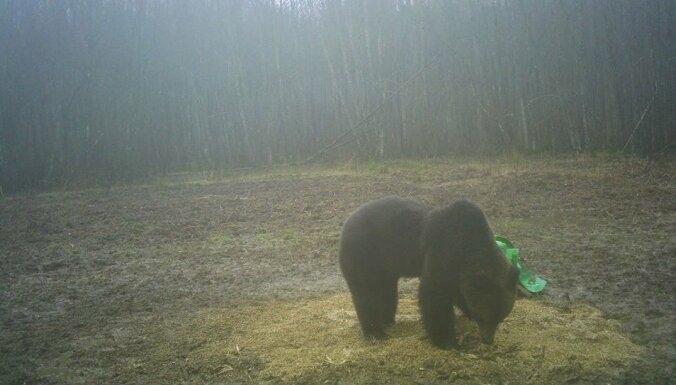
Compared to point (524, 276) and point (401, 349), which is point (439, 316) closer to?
point (401, 349)

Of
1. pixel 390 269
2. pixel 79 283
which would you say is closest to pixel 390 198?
pixel 390 269

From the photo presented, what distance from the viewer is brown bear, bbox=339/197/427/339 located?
4219mm

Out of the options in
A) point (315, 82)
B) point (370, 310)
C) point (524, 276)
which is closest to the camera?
point (370, 310)

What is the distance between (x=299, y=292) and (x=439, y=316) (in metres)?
1.90

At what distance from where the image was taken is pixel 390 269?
4309mm

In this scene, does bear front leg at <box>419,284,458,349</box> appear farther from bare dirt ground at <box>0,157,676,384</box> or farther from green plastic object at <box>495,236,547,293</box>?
green plastic object at <box>495,236,547,293</box>

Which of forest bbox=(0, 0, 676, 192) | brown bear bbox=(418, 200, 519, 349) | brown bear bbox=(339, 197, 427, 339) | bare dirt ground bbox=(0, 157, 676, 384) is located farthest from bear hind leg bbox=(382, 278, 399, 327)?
forest bbox=(0, 0, 676, 192)

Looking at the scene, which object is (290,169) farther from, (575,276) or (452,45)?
(575,276)

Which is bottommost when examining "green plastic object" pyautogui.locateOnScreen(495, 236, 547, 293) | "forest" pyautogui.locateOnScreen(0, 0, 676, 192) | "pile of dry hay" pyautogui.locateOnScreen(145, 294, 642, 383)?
"pile of dry hay" pyautogui.locateOnScreen(145, 294, 642, 383)

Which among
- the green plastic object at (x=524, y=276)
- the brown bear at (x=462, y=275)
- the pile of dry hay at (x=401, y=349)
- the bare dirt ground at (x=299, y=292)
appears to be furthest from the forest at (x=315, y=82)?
the brown bear at (x=462, y=275)

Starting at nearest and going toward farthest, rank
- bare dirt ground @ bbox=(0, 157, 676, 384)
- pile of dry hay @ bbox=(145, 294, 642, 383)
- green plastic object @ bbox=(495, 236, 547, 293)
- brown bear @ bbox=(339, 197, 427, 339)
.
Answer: pile of dry hay @ bbox=(145, 294, 642, 383) < bare dirt ground @ bbox=(0, 157, 676, 384) < brown bear @ bbox=(339, 197, 427, 339) < green plastic object @ bbox=(495, 236, 547, 293)

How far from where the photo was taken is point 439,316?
12.8 feet

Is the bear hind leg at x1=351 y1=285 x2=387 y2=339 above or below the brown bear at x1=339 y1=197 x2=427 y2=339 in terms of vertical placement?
below

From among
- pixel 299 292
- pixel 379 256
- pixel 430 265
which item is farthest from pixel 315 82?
pixel 430 265
